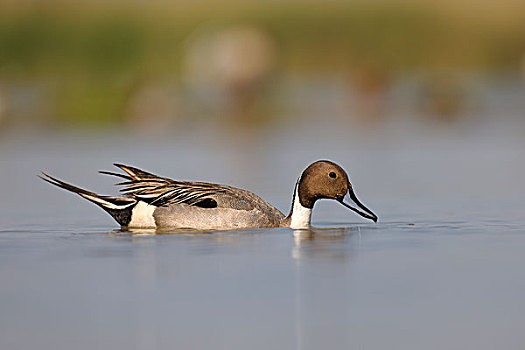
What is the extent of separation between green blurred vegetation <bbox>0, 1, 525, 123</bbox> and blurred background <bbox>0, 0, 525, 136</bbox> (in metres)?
0.04

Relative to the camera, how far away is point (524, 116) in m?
18.4

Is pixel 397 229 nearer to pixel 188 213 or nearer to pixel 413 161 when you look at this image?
pixel 188 213

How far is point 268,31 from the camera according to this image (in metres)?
26.8

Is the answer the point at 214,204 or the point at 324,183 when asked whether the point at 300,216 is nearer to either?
the point at 324,183

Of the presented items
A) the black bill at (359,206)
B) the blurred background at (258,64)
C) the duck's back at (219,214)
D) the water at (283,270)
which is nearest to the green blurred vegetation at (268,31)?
the blurred background at (258,64)

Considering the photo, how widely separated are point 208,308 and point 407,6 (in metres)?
25.5

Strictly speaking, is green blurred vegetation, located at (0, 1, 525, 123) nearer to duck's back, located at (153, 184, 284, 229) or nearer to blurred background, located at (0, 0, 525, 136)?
blurred background, located at (0, 0, 525, 136)

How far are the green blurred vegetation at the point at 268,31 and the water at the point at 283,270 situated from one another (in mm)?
8890

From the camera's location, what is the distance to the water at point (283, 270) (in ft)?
17.8

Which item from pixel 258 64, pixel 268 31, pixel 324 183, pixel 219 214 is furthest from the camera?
pixel 268 31

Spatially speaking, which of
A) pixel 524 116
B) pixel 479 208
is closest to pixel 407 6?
pixel 524 116

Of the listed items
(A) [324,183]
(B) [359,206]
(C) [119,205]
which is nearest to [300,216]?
(A) [324,183]

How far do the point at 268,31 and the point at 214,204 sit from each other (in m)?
18.3

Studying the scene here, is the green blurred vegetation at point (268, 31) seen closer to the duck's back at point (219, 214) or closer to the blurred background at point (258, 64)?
the blurred background at point (258, 64)
